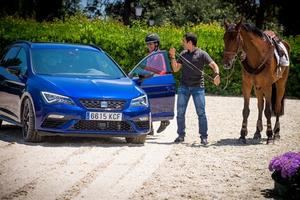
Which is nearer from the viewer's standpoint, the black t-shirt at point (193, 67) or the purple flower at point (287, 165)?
the purple flower at point (287, 165)

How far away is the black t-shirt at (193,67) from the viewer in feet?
36.1

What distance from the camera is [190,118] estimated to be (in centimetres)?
1595

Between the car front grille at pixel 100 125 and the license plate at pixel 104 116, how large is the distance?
71 millimetres

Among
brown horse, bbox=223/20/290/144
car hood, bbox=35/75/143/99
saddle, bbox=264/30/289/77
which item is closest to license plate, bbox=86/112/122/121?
car hood, bbox=35/75/143/99

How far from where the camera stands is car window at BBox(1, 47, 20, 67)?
39.0 ft

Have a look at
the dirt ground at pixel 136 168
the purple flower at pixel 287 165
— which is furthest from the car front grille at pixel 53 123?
the purple flower at pixel 287 165

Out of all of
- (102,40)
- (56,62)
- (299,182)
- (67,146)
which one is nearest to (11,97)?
(56,62)

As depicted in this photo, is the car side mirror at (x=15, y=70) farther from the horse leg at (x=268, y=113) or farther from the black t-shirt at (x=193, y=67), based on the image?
the horse leg at (x=268, y=113)

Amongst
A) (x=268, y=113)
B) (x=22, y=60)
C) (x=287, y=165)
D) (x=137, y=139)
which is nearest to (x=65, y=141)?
(x=137, y=139)

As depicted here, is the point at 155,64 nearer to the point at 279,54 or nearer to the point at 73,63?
the point at 73,63

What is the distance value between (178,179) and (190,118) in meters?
7.99

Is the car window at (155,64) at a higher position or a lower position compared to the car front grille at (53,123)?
higher

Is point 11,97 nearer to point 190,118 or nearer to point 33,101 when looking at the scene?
point 33,101

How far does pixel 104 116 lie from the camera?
10242 millimetres
